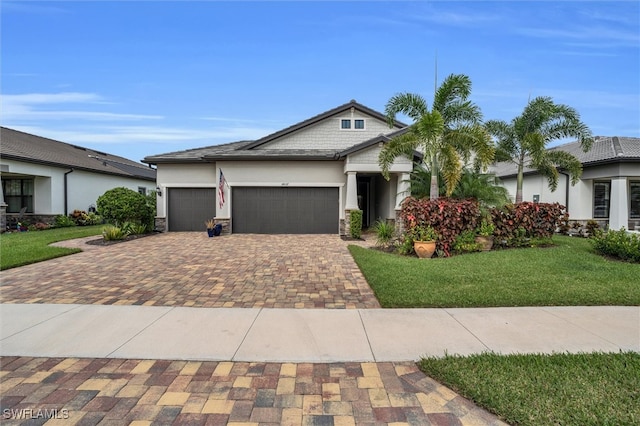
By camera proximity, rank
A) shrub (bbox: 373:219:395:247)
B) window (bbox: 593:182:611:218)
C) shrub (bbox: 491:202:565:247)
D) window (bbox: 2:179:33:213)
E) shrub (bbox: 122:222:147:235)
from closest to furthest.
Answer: shrub (bbox: 491:202:565:247)
shrub (bbox: 373:219:395:247)
shrub (bbox: 122:222:147:235)
window (bbox: 593:182:611:218)
window (bbox: 2:179:33:213)

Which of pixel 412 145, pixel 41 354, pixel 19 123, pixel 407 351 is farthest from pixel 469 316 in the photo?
pixel 19 123

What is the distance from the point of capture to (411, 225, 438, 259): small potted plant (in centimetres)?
927

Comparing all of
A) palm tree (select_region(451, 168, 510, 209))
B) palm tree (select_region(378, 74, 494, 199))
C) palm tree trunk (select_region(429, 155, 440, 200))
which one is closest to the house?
palm tree (select_region(378, 74, 494, 199))

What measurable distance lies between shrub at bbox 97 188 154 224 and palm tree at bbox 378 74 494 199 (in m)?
10.7

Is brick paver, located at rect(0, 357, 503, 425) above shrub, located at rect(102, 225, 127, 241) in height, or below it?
below

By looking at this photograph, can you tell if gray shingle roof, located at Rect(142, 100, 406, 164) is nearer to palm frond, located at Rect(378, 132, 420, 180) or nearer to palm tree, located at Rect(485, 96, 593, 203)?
palm frond, located at Rect(378, 132, 420, 180)

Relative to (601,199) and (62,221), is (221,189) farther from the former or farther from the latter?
(601,199)

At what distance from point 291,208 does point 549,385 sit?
528 inches

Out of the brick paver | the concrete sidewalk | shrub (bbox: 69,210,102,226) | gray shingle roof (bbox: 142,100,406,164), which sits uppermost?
gray shingle roof (bbox: 142,100,406,164)

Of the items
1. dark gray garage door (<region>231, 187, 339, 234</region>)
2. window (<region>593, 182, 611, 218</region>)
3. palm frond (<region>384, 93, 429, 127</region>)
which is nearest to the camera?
palm frond (<region>384, 93, 429, 127</region>)

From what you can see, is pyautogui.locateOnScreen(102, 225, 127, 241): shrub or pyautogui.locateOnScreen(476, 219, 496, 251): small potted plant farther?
pyautogui.locateOnScreen(102, 225, 127, 241): shrub

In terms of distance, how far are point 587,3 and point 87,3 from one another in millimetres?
14640

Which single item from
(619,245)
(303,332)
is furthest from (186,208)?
(619,245)

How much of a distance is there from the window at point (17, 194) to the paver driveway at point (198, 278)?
38.4 ft
